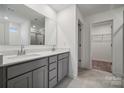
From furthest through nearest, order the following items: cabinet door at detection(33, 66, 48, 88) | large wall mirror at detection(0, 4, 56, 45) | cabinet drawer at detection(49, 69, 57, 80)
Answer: cabinet drawer at detection(49, 69, 57, 80), large wall mirror at detection(0, 4, 56, 45), cabinet door at detection(33, 66, 48, 88)

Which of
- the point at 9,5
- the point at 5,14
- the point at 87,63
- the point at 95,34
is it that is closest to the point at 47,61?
the point at 5,14

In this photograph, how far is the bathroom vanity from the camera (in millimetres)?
928

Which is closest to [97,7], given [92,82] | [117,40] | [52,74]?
[117,40]

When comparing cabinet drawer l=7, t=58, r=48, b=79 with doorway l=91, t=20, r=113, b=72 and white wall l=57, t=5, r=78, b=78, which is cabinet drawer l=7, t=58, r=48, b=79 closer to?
white wall l=57, t=5, r=78, b=78

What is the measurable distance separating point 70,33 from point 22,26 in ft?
4.59

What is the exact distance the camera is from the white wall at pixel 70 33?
8.47ft

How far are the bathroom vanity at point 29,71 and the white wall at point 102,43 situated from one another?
3842mm

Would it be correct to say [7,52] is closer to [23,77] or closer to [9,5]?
[23,77]

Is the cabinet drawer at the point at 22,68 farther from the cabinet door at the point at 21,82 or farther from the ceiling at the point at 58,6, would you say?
the ceiling at the point at 58,6

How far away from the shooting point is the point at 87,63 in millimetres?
3621

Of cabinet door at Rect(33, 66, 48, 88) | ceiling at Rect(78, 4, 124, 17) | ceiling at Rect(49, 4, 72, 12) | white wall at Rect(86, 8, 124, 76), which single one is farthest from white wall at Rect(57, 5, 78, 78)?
white wall at Rect(86, 8, 124, 76)

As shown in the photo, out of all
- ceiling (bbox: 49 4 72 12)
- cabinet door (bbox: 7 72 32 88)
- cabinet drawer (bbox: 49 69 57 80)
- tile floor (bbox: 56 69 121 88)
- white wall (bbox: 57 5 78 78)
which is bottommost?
tile floor (bbox: 56 69 121 88)

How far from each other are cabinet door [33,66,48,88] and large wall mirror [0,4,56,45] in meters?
0.82

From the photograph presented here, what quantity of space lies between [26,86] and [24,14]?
1.53 metres
